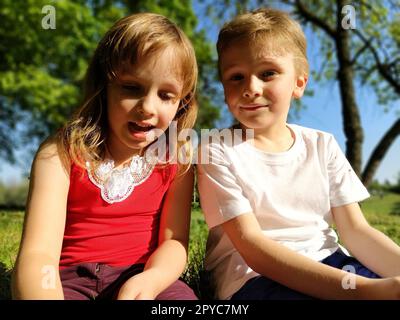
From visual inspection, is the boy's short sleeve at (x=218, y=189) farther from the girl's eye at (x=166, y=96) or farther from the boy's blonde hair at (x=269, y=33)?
the boy's blonde hair at (x=269, y=33)

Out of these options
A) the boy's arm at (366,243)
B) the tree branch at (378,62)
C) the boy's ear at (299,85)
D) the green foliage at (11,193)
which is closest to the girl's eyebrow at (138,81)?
the boy's ear at (299,85)

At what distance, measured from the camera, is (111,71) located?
6.59 feet

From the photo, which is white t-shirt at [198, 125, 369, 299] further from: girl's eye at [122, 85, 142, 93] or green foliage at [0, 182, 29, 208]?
green foliage at [0, 182, 29, 208]

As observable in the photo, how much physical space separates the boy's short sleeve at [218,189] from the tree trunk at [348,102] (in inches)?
277

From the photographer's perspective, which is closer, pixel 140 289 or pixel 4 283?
pixel 140 289

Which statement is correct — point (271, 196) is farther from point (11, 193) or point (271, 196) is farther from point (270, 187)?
point (11, 193)

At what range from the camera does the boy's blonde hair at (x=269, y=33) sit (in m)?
2.04

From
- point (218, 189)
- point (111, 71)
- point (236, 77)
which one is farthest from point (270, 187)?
point (111, 71)

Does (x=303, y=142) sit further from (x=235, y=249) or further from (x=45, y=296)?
(x=45, y=296)

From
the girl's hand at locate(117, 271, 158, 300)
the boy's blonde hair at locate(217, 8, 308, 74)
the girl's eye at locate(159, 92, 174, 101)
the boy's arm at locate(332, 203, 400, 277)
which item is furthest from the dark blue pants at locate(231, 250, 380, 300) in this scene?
the boy's blonde hair at locate(217, 8, 308, 74)

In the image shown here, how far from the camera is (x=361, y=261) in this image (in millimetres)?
2135

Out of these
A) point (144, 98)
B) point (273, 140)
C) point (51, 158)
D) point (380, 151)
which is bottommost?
point (51, 158)

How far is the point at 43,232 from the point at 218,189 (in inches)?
26.8

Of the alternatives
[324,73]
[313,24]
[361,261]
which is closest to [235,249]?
[361,261]
